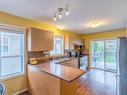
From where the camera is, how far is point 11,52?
116 inches

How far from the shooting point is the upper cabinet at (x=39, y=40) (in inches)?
120

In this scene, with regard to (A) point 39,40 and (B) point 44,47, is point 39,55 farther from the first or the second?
(A) point 39,40

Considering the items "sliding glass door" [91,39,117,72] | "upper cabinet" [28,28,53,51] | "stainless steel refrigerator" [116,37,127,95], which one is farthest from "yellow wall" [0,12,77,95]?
"sliding glass door" [91,39,117,72]

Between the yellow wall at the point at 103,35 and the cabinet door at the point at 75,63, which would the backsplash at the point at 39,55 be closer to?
the cabinet door at the point at 75,63

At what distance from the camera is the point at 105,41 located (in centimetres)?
579

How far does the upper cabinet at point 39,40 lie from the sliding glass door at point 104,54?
11.9 feet

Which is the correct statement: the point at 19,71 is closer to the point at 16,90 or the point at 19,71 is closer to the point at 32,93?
the point at 16,90

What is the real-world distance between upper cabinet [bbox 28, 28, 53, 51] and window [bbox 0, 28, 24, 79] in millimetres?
367

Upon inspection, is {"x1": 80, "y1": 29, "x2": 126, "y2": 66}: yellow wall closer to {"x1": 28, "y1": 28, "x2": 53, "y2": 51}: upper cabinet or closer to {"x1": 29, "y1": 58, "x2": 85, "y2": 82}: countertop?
{"x1": 28, "y1": 28, "x2": 53, "y2": 51}: upper cabinet

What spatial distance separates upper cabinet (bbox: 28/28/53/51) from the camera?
120 inches

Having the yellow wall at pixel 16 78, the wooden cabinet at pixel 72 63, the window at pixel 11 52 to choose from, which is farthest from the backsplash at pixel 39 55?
the wooden cabinet at pixel 72 63

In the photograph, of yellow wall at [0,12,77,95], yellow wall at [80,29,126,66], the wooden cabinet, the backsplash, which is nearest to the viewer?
yellow wall at [0,12,77,95]

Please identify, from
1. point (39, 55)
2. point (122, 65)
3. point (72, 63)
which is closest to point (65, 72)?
point (122, 65)

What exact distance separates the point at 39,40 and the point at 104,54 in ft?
14.1
